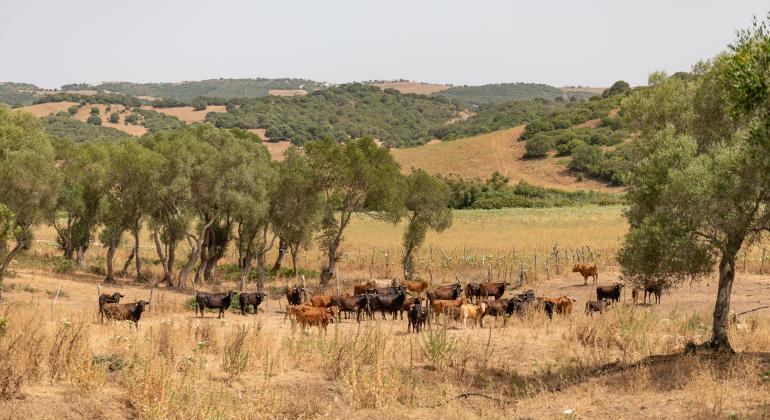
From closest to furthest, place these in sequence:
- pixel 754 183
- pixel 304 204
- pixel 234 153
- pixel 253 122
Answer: pixel 754 183 → pixel 234 153 → pixel 304 204 → pixel 253 122

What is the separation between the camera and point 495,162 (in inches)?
4592

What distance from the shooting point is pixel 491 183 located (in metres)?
104

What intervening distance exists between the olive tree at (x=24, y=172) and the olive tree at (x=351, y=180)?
13.2 meters

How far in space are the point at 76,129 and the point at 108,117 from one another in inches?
1044

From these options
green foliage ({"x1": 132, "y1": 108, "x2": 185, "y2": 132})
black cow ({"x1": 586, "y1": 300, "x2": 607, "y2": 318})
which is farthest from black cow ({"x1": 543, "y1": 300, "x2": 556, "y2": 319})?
green foliage ({"x1": 132, "y1": 108, "x2": 185, "y2": 132})

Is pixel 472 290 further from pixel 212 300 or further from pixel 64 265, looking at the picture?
pixel 64 265

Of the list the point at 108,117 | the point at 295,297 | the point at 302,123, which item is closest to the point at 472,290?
the point at 295,297

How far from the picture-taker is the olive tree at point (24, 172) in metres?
29.4

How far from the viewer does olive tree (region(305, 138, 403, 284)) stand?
38.5 metres

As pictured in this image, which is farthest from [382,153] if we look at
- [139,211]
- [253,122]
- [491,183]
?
[253,122]

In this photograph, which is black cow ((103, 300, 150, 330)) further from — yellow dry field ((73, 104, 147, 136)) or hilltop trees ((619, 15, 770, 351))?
yellow dry field ((73, 104, 147, 136))

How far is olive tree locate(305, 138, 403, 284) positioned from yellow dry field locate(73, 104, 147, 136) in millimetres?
119724

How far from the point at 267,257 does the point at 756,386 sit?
140 feet

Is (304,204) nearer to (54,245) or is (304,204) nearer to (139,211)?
(139,211)
